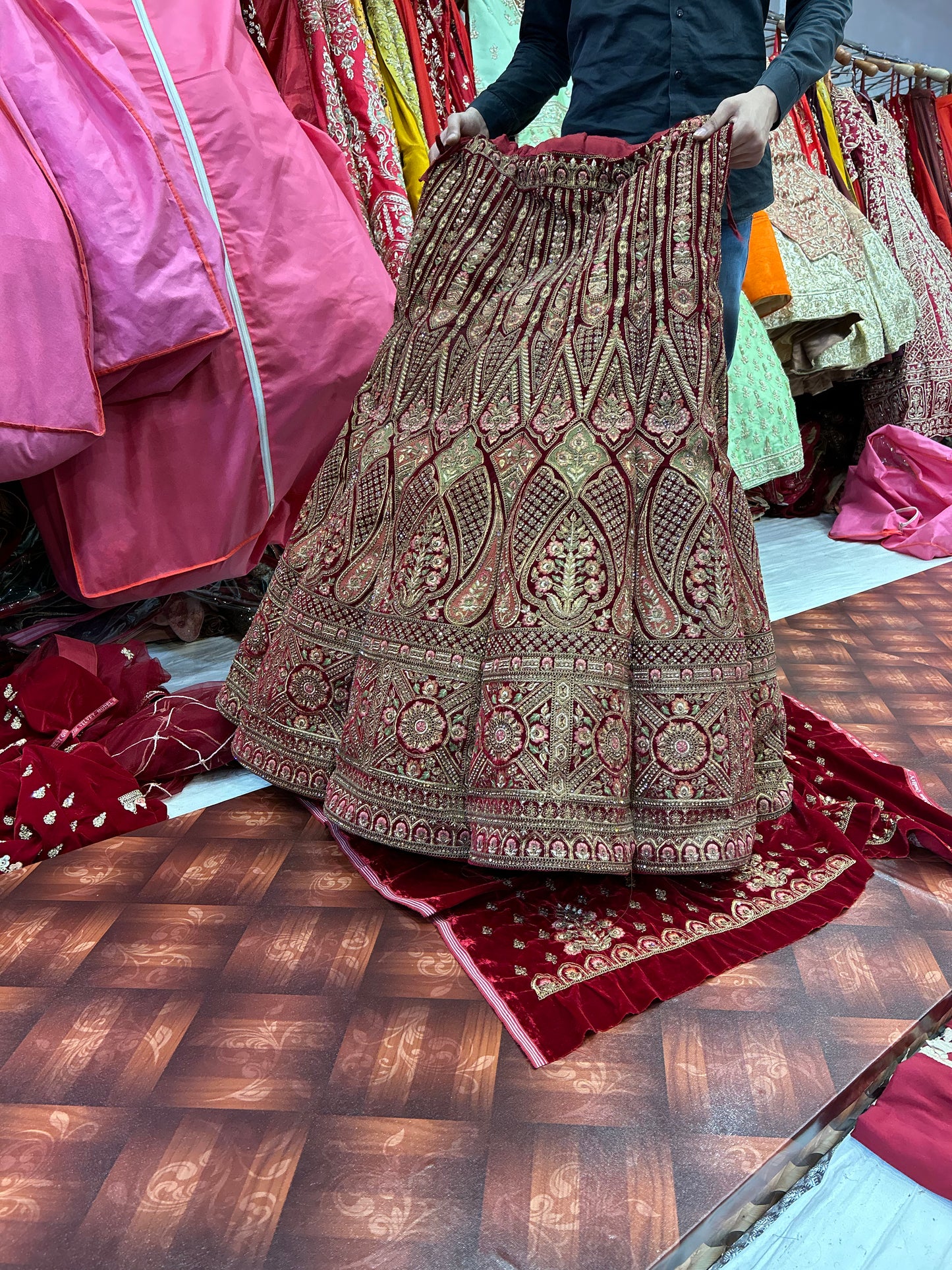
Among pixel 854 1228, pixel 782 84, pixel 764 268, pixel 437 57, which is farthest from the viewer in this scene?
pixel 764 268

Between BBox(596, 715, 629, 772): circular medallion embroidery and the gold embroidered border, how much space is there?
0.20 metres

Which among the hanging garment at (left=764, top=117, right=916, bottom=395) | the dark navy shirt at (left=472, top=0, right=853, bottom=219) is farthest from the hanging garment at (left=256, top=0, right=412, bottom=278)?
the hanging garment at (left=764, top=117, right=916, bottom=395)

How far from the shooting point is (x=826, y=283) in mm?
2787

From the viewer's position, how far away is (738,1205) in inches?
31.9

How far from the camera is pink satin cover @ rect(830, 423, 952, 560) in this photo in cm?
312

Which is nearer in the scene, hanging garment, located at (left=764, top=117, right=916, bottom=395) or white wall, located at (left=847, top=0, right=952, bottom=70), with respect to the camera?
hanging garment, located at (left=764, top=117, right=916, bottom=395)

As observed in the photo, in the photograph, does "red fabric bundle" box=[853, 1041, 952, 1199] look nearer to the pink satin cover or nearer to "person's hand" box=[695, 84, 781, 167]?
"person's hand" box=[695, 84, 781, 167]

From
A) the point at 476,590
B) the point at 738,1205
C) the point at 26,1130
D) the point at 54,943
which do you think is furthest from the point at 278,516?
the point at 738,1205

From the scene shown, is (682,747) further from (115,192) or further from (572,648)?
(115,192)

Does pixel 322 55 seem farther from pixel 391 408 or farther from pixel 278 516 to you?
pixel 391 408

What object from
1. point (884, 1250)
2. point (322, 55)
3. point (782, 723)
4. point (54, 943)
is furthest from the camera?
point (322, 55)

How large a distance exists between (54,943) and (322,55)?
1.90 metres

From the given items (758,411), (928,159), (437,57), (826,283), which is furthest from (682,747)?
(928,159)

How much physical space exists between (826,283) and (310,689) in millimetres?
2213
